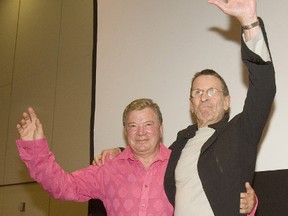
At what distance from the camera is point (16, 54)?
4137mm

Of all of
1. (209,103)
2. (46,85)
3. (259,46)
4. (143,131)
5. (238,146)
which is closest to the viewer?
(259,46)

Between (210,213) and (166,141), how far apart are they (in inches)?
33.2

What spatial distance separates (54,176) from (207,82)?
2.43ft

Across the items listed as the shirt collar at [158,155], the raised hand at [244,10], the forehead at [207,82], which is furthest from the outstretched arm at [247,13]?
the shirt collar at [158,155]

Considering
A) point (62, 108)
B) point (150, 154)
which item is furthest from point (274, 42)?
point (62, 108)

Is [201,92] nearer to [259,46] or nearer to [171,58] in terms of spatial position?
[259,46]

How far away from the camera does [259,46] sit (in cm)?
137

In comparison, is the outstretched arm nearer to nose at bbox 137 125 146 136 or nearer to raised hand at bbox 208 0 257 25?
raised hand at bbox 208 0 257 25

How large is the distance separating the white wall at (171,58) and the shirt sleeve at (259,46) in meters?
0.53

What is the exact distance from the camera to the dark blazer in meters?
1.36

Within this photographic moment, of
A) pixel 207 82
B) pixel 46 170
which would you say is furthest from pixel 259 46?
pixel 46 170

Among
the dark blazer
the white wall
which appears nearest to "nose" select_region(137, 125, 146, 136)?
the dark blazer

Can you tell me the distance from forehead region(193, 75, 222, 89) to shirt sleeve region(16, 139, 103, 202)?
23.8 inches

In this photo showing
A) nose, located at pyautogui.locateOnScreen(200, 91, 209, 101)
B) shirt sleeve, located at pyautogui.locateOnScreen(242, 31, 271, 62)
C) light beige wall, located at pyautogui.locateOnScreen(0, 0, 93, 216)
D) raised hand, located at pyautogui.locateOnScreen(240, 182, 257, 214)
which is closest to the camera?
shirt sleeve, located at pyautogui.locateOnScreen(242, 31, 271, 62)
